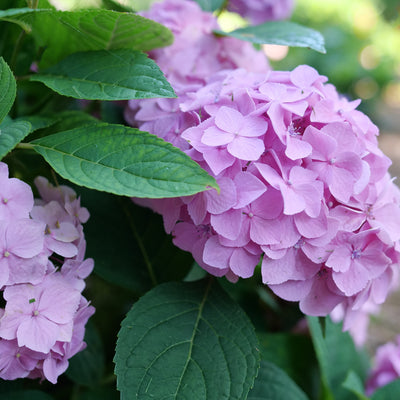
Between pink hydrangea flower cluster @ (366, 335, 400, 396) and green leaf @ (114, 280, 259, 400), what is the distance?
517mm

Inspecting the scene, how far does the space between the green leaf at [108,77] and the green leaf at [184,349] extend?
253 millimetres

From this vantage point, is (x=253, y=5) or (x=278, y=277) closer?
(x=278, y=277)

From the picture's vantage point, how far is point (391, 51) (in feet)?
15.5

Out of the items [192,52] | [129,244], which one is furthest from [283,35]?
[129,244]

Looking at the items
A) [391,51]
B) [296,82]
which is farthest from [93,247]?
[391,51]

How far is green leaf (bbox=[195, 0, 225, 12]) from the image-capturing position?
969 millimetres

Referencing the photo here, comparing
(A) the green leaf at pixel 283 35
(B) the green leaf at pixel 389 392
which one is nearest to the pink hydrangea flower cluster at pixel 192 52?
(A) the green leaf at pixel 283 35

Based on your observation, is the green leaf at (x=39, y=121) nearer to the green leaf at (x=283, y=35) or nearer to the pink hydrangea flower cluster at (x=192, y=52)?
the pink hydrangea flower cluster at (x=192, y=52)

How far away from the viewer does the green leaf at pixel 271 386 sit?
2.46 ft

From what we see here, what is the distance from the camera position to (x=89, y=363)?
772 mm

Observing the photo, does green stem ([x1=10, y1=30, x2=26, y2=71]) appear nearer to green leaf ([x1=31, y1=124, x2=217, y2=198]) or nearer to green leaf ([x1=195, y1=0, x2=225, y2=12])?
green leaf ([x1=31, y1=124, x2=217, y2=198])

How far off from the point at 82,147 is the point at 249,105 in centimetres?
19

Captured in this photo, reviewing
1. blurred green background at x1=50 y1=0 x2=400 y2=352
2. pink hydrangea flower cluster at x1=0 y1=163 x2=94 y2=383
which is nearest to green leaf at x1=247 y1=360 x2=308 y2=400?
pink hydrangea flower cluster at x1=0 y1=163 x2=94 y2=383

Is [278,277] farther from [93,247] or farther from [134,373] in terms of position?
[93,247]
